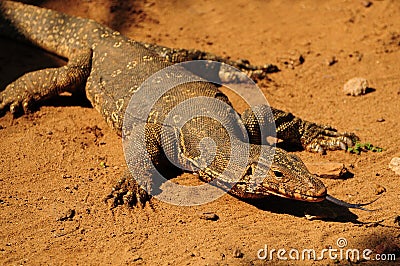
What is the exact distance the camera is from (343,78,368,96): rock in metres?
8.46

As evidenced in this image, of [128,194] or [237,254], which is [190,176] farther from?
[237,254]

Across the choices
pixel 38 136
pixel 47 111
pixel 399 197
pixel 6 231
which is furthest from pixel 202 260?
pixel 47 111

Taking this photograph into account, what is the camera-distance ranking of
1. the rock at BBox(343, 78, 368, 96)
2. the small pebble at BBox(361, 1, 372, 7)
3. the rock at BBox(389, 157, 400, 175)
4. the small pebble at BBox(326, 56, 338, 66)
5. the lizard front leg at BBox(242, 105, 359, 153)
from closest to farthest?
1. the rock at BBox(389, 157, 400, 175)
2. the lizard front leg at BBox(242, 105, 359, 153)
3. the rock at BBox(343, 78, 368, 96)
4. the small pebble at BBox(326, 56, 338, 66)
5. the small pebble at BBox(361, 1, 372, 7)

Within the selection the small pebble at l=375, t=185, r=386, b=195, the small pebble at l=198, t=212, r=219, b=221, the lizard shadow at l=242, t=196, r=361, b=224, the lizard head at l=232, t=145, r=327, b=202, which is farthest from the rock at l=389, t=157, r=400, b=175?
the small pebble at l=198, t=212, r=219, b=221

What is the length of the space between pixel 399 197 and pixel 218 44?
479cm

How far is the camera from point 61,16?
902cm

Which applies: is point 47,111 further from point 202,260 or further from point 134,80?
point 202,260

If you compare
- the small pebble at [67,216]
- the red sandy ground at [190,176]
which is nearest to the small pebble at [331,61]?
the red sandy ground at [190,176]

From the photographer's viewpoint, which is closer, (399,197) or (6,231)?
(6,231)

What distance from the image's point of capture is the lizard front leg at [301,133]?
7.39 m

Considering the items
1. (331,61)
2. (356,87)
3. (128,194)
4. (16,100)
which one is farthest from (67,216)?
(331,61)

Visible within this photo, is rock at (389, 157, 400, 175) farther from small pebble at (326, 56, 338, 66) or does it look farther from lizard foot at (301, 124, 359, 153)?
small pebble at (326, 56, 338, 66)

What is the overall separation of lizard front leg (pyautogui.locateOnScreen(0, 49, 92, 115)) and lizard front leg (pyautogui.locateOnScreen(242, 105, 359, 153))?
2.66m

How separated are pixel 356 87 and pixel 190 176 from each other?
337 cm
